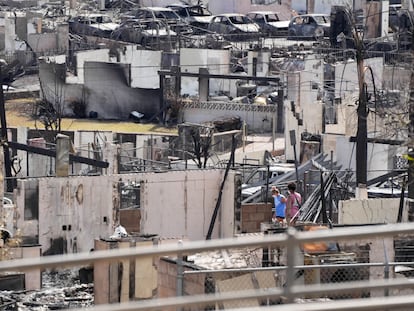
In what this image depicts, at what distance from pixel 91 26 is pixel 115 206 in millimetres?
29301

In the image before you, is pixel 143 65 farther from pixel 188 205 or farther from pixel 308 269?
pixel 308 269

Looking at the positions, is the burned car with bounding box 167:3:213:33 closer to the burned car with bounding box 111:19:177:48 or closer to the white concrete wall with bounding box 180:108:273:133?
the burned car with bounding box 111:19:177:48

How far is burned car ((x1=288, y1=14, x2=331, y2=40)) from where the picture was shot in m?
45.9

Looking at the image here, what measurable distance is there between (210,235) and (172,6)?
3339 centimetres

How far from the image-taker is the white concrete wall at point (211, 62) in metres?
38.4

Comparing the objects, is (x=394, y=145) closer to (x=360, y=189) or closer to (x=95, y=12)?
(x=360, y=189)

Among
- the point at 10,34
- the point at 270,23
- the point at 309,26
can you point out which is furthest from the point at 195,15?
the point at 10,34

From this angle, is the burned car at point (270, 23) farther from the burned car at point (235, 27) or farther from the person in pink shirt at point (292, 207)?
the person in pink shirt at point (292, 207)

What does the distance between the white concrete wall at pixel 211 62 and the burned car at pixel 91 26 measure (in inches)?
313

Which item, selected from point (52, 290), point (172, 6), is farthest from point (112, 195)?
point (172, 6)

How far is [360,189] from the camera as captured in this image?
750 inches

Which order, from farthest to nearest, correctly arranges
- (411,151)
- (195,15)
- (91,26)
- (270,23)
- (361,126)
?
(195,15) → (270,23) → (91,26) → (361,126) → (411,151)

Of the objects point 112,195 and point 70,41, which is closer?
point 112,195

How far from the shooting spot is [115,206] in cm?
1917
